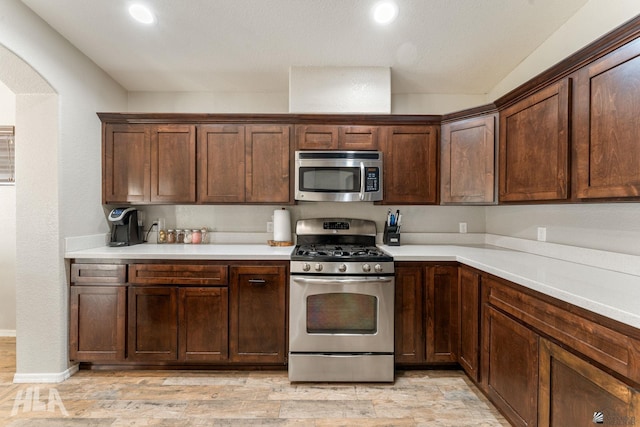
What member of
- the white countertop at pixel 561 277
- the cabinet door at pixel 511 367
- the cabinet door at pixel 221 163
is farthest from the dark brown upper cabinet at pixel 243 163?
the cabinet door at pixel 511 367

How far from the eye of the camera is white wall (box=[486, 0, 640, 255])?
1.81 metres

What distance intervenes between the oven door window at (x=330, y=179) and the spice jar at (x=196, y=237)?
1216 mm

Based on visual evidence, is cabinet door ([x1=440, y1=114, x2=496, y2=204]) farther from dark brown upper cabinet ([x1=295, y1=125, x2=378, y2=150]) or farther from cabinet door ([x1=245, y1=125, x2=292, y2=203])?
cabinet door ([x1=245, y1=125, x2=292, y2=203])

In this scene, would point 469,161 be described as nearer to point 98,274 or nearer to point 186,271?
point 186,271

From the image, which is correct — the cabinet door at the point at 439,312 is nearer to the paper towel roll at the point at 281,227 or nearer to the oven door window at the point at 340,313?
the oven door window at the point at 340,313

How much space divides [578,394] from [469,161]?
1881mm

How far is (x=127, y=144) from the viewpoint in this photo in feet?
9.66

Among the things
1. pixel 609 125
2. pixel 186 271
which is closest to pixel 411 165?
pixel 609 125

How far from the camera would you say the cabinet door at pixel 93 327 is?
8.24 ft

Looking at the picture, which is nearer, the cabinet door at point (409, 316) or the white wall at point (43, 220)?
the white wall at point (43, 220)

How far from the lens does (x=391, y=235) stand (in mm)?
3072

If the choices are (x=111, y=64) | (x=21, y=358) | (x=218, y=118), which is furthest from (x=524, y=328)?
(x=111, y=64)

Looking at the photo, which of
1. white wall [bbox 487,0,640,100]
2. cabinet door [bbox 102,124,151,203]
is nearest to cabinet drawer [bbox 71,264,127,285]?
cabinet door [bbox 102,124,151,203]

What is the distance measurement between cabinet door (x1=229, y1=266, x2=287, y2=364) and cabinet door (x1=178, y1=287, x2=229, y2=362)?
0.21 ft
